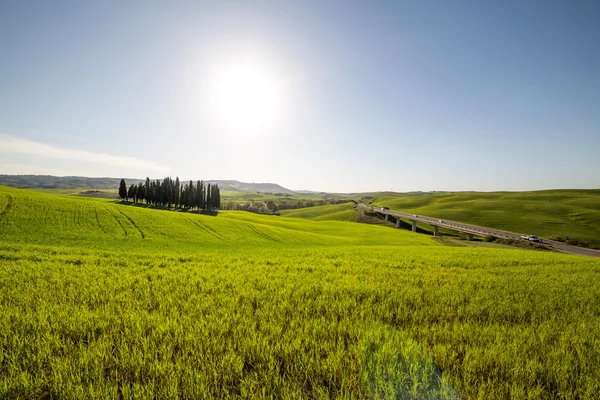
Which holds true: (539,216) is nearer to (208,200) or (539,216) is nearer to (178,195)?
(208,200)

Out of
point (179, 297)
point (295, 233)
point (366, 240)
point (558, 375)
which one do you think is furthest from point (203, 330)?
point (366, 240)

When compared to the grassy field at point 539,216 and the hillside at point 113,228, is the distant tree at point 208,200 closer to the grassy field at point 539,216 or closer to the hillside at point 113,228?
the hillside at point 113,228

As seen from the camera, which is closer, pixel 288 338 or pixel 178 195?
pixel 288 338

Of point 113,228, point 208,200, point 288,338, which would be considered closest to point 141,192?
point 208,200

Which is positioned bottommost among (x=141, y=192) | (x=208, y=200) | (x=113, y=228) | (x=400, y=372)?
(x=113, y=228)

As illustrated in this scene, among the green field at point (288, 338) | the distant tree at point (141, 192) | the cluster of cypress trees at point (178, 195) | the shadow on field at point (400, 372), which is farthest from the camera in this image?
the distant tree at point (141, 192)

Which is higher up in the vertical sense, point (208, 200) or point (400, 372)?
point (400, 372)

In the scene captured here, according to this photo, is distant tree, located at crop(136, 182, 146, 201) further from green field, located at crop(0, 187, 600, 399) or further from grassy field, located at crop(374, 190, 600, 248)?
grassy field, located at crop(374, 190, 600, 248)

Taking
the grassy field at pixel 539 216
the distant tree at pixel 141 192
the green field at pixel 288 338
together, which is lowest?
the grassy field at pixel 539 216

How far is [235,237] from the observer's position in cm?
3984

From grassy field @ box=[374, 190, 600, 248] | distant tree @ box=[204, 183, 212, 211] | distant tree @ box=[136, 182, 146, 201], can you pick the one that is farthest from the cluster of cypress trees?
grassy field @ box=[374, 190, 600, 248]

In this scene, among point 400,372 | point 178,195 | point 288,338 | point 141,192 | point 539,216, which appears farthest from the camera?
point 141,192

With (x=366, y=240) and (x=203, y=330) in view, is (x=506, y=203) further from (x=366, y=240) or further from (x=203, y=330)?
(x=203, y=330)

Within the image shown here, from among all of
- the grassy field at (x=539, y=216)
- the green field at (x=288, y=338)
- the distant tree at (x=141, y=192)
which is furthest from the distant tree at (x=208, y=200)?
the grassy field at (x=539, y=216)
